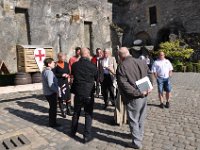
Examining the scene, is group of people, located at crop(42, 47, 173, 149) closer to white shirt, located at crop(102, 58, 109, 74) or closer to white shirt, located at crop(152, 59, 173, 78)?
white shirt, located at crop(102, 58, 109, 74)

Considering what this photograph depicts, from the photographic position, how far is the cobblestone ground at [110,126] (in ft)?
17.7

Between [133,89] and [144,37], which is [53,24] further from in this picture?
[144,37]

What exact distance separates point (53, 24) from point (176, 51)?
9.53m

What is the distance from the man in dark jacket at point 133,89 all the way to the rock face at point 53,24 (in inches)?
398

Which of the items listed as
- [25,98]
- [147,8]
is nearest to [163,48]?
[147,8]

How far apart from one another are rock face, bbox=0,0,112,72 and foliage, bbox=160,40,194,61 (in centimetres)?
451

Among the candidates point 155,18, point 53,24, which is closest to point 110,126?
point 53,24

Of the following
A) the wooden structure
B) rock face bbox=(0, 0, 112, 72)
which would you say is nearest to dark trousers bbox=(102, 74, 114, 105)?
the wooden structure

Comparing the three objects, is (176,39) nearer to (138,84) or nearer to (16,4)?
(16,4)

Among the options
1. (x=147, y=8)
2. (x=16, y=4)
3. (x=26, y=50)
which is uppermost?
(x=147, y=8)

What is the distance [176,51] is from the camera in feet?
68.7

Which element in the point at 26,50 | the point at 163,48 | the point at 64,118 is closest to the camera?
the point at 64,118

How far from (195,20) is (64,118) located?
775 inches

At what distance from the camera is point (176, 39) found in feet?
75.8
